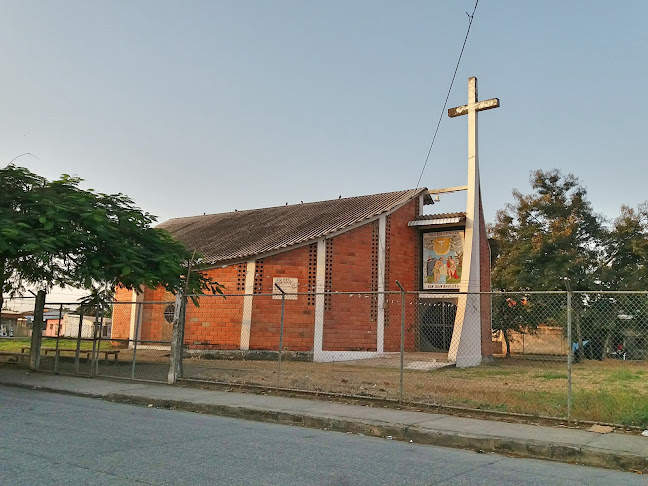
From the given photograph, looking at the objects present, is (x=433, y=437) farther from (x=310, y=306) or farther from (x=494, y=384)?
(x=310, y=306)

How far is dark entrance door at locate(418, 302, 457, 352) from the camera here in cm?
2597

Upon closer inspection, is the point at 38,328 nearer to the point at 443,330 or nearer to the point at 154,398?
the point at 154,398

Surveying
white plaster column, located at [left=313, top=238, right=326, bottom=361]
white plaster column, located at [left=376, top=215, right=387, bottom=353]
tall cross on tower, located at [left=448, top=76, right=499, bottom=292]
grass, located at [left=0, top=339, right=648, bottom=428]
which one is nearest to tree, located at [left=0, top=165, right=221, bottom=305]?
grass, located at [left=0, top=339, right=648, bottom=428]

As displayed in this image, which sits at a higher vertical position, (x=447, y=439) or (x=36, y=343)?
(x=36, y=343)

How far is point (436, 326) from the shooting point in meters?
26.5

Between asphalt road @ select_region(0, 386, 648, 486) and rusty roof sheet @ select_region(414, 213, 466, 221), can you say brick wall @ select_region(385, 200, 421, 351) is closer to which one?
rusty roof sheet @ select_region(414, 213, 466, 221)

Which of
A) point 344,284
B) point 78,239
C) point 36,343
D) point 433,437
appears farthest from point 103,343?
point 433,437

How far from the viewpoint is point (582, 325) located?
29.3 metres

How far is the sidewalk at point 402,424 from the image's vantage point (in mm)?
7426

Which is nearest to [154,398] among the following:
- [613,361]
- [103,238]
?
[103,238]

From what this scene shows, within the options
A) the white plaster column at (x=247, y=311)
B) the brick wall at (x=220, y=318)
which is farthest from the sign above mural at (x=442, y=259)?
the brick wall at (x=220, y=318)

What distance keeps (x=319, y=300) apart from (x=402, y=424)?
A: 14649mm

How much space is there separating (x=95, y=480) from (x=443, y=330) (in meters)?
22.0

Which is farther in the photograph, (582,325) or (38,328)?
(582,325)
